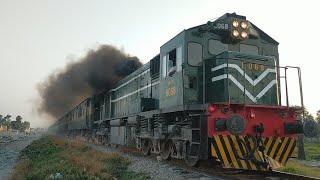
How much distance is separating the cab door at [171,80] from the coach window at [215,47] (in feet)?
3.03

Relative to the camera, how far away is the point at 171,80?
12328 mm

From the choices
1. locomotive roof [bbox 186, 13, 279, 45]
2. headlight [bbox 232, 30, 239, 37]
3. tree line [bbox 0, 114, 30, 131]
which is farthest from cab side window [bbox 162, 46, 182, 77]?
tree line [bbox 0, 114, 30, 131]

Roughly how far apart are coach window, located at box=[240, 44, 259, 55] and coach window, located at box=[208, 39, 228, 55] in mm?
528

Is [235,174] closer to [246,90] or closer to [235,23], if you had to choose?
[246,90]

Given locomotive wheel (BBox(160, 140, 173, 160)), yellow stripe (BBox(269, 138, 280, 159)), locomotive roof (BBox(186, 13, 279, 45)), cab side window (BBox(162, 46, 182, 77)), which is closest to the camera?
yellow stripe (BBox(269, 138, 280, 159))

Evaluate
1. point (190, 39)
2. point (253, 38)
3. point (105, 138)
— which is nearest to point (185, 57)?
point (190, 39)

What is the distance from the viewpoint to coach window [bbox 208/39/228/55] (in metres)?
11.6

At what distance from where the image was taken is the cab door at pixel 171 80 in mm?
11633

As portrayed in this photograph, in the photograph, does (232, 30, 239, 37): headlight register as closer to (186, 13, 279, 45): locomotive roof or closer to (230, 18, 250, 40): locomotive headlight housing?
(230, 18, 250, 40): locomotive headlight housing

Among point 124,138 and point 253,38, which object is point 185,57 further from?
point 124,138

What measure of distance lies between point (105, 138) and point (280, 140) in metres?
15.0

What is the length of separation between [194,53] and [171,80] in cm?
132

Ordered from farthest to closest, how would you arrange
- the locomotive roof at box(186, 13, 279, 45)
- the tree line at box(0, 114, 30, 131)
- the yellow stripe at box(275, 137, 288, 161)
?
the tree line at box(0, 114, 30, 131) → the locomotive roof at box(186, 13, 279, 45) → the yellow stripe at box(275, 137, 288, 161)

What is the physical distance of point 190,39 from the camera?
451 inches
